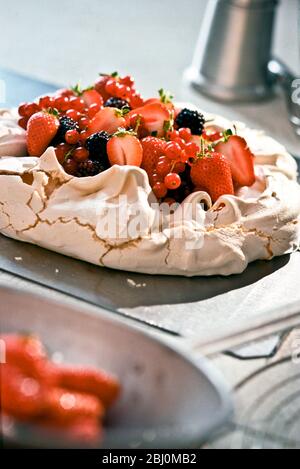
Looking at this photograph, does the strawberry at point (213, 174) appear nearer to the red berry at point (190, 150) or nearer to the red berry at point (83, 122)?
the red berry at point (190, 150)

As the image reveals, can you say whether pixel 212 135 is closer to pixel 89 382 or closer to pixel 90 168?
pixel 90 168

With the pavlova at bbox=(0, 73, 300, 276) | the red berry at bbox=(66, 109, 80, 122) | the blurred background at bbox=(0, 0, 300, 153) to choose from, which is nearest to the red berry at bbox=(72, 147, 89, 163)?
the pavlova at bbox=(0, 73, 300, 276)

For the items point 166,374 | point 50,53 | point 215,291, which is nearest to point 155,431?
point 166,374

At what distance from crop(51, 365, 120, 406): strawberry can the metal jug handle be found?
2.18m

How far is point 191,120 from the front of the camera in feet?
5.66

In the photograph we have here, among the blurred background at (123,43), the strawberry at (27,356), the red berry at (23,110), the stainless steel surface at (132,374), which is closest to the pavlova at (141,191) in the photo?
the red berry at (23,110)

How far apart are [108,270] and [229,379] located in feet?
1.15

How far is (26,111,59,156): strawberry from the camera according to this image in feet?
5.43

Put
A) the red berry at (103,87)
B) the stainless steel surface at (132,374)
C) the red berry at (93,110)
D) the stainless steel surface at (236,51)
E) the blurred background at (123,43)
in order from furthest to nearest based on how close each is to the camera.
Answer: the blurred background at (123,43), the stainless steel surface at (236,51), the red berry at (103,87), the red berry at (93,110), the stainless steel surface at (132,374)

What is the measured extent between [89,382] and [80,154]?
0.70 m

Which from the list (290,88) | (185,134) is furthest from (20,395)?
(290,88)

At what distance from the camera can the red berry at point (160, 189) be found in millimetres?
1570

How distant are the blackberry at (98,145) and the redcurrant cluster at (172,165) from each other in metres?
0.09

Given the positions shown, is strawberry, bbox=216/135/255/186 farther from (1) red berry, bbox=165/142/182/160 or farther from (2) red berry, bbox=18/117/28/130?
(2) red berry, bbox=18/117/28/130
